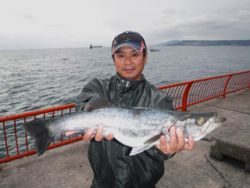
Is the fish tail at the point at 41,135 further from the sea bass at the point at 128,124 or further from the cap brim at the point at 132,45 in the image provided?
the cap brim at the point at 132,45

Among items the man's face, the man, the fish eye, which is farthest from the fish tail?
the fish eye

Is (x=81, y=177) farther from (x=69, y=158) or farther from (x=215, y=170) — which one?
(x=215, y=170)

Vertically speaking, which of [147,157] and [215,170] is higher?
[147,157]

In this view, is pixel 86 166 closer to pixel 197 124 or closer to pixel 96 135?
Result: pixel 96 135

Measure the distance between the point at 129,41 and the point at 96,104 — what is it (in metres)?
1.03

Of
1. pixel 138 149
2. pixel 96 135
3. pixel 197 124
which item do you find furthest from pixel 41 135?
pixel 197 124

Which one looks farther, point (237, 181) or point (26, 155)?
point (26, 155)

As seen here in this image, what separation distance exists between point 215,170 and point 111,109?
379cm

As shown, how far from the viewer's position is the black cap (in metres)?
3.09

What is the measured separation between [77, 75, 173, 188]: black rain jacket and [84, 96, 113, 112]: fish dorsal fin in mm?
61

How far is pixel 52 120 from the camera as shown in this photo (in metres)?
2.95

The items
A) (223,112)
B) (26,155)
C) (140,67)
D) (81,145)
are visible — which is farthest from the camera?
(223,112)

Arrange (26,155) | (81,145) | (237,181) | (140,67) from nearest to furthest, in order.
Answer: (140,67), (237,181), (26,155), (81,145)

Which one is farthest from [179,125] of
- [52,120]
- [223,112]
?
[223,112]
